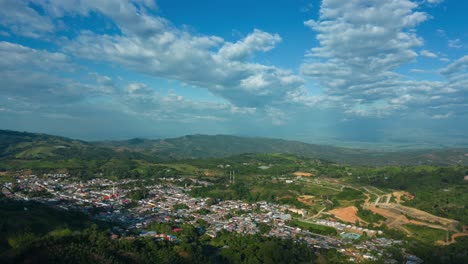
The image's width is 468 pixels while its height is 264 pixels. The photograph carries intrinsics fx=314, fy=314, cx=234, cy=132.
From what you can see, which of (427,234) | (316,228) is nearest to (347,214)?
(316,228)

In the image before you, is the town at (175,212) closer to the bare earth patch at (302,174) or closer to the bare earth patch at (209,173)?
the bare earth patch at (209,173)

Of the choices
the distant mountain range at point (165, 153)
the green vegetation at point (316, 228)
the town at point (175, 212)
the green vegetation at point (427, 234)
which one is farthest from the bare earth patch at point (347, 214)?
the distant mountain range at point (165, 153)

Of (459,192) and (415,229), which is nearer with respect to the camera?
(415,229)

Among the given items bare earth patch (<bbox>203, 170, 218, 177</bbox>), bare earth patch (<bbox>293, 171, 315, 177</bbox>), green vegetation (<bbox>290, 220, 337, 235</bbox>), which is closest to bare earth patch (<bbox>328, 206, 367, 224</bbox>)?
green vegetation (<bbox>290, 220, 337, 235</bbox>)

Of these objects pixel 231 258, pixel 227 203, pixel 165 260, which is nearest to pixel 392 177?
pixel 227 203

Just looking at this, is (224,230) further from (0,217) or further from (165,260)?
(0,217)

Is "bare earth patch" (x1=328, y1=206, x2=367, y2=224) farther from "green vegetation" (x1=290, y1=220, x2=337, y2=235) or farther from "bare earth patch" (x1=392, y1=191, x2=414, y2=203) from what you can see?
"bare earth patch" (x1=392, y1=191, x2=414, y2=203)

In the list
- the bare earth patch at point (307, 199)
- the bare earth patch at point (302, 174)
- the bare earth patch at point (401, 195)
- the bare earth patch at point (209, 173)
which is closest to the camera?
the bare earth patch at point (401, 195)

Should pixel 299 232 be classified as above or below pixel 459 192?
below

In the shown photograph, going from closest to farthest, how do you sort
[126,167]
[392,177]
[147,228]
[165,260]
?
[165,260] → [147,228] → [392,177] → [126,167]

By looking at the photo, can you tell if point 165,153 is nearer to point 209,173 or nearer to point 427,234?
point 209,173

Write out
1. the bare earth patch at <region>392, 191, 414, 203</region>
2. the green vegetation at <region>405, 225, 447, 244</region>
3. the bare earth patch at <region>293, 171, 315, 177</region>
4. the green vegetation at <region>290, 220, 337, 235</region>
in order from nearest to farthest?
the green vegetation at <region>405, 225, 447, 244</region>
the green vegetation at <region>290, 220, 337, 235</region>
the bare earth patch at <region>392, 191, 414, 203</region>
the bare earth patch at <region>293, 171, 315, 177</region>
